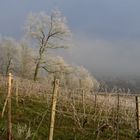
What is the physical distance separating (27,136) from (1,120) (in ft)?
10.1

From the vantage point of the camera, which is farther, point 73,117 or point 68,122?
point 68,122

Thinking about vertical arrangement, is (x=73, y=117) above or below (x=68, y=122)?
above

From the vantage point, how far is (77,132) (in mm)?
18281

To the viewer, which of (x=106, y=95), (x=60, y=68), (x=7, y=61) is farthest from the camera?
(x=7, y=61)

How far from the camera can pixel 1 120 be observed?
Result: 18.3 meters

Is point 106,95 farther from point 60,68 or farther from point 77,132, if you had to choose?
point 60,68

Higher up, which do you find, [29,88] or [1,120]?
[29,88]

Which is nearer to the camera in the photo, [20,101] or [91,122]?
[91,122]

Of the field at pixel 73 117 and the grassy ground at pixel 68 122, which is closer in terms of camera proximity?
the grassy ground at pixel 68 122

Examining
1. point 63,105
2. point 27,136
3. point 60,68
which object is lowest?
point 27,136

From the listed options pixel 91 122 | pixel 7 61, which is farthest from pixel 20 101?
pixel 7 61

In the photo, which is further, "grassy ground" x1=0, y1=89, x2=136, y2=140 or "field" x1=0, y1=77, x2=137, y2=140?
"field" x1=0, y1=77, x2=137, y2=140

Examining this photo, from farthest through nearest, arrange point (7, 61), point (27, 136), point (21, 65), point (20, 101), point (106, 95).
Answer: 1. point (7, 61)
2. point (21, 65)
3. point (20, 101)
4. point (106, 95)
5. point (27, 136)

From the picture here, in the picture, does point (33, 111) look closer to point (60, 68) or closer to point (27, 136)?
point (27, 136)
